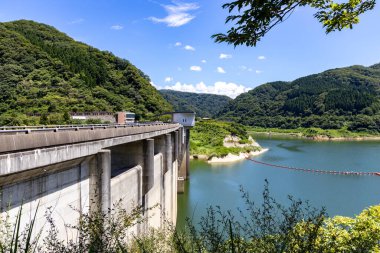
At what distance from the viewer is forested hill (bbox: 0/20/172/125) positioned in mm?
57069

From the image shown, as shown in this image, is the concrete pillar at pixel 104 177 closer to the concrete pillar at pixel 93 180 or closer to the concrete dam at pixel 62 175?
the concrete dam at pixel 62 175

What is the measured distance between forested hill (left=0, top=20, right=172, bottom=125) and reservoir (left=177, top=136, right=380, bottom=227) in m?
27.8

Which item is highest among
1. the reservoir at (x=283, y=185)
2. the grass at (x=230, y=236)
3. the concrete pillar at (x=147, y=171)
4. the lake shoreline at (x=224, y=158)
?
the grass at (x=230, y=236)

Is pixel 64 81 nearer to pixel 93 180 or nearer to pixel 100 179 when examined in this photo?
pixel 93 180

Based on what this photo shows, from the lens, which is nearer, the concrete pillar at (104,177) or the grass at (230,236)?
the grass at (230,236)

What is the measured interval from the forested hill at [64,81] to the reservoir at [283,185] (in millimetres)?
27824

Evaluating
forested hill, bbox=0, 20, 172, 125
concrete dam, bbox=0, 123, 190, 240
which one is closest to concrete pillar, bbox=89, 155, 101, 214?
concrete dam, bbox=0, 123, 190, 240

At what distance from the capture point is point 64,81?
229ft

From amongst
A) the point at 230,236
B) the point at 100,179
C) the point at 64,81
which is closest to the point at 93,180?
the point at 100,179

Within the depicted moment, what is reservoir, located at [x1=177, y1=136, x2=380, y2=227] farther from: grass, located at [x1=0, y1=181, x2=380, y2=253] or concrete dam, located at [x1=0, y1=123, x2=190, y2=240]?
grass, located at [x1=0, y1=181, x2=380, y2=253]

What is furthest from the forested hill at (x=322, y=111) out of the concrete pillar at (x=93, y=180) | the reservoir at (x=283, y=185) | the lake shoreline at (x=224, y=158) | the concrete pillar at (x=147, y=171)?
the concrete pillar at (x=93, y=180)

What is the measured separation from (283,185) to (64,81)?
52.8 metres

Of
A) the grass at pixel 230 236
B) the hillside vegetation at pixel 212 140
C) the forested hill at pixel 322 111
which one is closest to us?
the grass at pixel 230 236

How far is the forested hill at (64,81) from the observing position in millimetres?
57069
